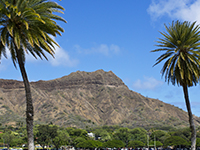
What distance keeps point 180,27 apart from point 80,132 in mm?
128255

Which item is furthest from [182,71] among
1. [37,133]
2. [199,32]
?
[37,133]

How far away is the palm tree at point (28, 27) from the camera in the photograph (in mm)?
15500

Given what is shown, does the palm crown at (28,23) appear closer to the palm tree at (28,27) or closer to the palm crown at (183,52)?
the palm tree at (28,27)

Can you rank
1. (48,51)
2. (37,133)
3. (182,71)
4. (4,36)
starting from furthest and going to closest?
(37,133) → (182,71) → (48,51) → (4,36)

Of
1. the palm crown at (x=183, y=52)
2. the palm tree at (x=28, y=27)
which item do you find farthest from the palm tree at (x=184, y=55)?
the palm tree at (x=28, y=27)

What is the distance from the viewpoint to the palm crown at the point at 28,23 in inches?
612

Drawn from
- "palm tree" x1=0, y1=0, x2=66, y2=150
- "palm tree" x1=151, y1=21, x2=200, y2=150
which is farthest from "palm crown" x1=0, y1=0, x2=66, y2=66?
"palm tree" x1=151, y1=21, x2=200, y2=150

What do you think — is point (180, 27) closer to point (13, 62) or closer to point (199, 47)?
point (199, 47)

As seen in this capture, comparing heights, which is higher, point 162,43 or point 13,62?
point 162,43

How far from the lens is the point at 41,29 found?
55.2ft

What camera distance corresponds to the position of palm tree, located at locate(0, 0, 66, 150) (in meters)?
15.5

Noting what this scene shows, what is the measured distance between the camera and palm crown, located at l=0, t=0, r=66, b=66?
51.0ft

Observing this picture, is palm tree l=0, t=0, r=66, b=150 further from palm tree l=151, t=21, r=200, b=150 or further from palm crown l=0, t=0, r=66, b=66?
palm tree l=151, t=21, r=200, b=150

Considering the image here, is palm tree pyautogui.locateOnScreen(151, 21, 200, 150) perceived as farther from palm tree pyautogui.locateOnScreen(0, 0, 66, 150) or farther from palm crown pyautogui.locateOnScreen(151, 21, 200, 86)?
palm tree pyautogui.locateOnScreen(0, 0, 66, 150)
